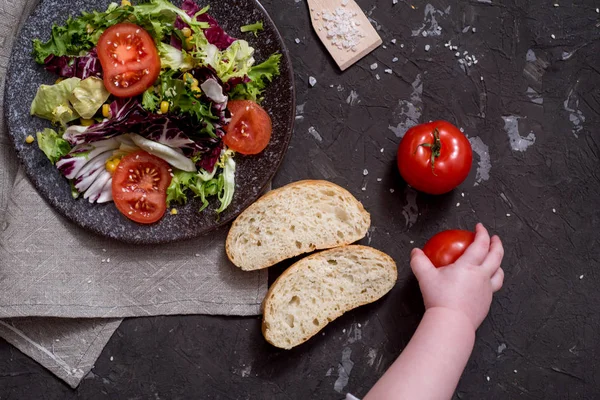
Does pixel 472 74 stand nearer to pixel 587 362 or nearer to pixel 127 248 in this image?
pixel 587 362

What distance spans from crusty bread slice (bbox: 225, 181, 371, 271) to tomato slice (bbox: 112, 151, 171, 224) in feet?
0.92

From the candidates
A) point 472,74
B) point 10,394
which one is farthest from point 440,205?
point 10,394

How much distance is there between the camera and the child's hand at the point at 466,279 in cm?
190

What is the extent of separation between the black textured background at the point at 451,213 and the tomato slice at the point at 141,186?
43 centimetres

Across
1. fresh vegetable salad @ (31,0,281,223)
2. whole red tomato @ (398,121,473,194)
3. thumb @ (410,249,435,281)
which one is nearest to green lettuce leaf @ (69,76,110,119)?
fresh vegetable salad @ (31,0,281,223)

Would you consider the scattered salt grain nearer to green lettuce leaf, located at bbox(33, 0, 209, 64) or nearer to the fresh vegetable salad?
the fresh vegetable salad

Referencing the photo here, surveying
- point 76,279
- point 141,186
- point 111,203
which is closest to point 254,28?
point 141,186

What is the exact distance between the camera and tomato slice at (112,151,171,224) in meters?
1.91

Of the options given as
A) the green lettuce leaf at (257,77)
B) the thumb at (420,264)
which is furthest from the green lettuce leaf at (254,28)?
the thumb at (420,264)

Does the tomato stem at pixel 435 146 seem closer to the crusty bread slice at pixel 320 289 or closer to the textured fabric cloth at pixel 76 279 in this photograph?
the crusty bread slice at pixel 320 289

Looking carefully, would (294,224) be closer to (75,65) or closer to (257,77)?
(257,77)

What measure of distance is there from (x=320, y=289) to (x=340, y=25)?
0.98m

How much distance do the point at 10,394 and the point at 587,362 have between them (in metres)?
2.19

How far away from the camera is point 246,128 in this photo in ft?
6.35
